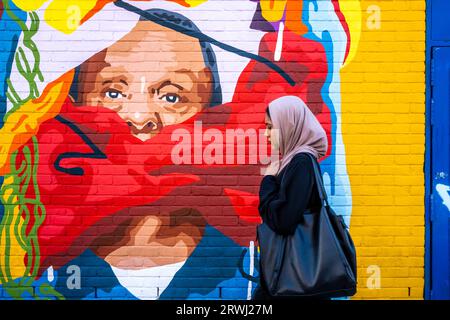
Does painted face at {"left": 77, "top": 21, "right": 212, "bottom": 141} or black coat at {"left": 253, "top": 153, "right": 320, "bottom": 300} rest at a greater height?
painted face at {"left": 77, "top": 21, "right": 212, "bottom": 141}

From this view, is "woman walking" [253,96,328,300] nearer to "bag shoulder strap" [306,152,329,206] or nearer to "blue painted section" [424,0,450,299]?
"bag shoulder strap" [306,152,329,206]

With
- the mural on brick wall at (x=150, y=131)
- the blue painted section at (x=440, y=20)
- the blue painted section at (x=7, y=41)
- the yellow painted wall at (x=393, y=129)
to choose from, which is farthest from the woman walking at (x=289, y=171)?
the blue painted section at (x=7, y=41)

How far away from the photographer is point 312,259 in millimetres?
3240

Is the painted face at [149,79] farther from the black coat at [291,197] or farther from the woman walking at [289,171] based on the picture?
the black coat at [291,197]

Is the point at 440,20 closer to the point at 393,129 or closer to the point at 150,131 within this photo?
the point at 393,129

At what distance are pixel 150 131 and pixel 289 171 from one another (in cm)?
233

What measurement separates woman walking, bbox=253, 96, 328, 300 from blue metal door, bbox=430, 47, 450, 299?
7.16 ft

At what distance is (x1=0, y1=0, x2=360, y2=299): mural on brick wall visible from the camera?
5340 millimetres

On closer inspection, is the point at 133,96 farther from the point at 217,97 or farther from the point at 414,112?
the point at 414,112

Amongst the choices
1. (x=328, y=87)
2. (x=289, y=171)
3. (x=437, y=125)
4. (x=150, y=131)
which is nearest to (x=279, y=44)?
(x=328, y=87)

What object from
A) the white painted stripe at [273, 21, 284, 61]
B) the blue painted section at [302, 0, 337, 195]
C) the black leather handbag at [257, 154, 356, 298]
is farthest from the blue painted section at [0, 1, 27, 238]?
the black leather handbag at [257, 154, 356, 298]

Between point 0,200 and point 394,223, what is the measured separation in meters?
3.36

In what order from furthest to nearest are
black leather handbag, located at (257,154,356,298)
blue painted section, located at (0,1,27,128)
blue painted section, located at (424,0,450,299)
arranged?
blue painted section, located at (0,1,27,128)
blue painted section, located at (424,0,450,299)
black leather handbag, located at (257,154,356,298)

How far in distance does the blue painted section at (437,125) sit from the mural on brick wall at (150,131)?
67cm
